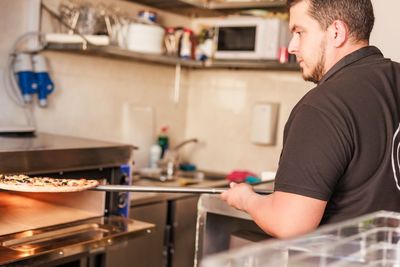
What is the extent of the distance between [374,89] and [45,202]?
991mm

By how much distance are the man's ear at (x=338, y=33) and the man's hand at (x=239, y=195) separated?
33 centimetres

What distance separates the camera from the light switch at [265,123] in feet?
8.28

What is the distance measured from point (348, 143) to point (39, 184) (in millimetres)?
665

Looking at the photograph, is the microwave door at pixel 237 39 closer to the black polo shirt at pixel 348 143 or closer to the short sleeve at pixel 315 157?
the black polo shirt at pixel 348 143

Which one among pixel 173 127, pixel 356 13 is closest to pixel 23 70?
pixel 173 127

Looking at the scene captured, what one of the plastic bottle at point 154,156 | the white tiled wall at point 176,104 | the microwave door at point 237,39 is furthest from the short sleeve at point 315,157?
the plastic bottle at point 154,156

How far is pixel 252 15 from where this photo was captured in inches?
101

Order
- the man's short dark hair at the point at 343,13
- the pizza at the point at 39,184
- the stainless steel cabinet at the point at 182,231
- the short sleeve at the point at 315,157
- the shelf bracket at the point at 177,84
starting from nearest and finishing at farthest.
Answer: the short sleeve at the point at 315,157, the man's short dark hair at the point at 343,13, the pizza at the point at 39,184, the stainless steel cabinet at the point at 182,231, the shelf bracket at the point at 177,84

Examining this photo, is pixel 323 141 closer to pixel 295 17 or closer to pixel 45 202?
pixel 295 17

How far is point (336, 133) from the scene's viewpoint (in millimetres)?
926

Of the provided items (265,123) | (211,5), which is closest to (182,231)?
(265,123)

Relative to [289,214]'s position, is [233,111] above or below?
Answer: above

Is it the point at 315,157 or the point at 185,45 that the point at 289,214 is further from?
the point at 185,45

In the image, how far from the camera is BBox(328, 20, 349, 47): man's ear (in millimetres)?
1032
